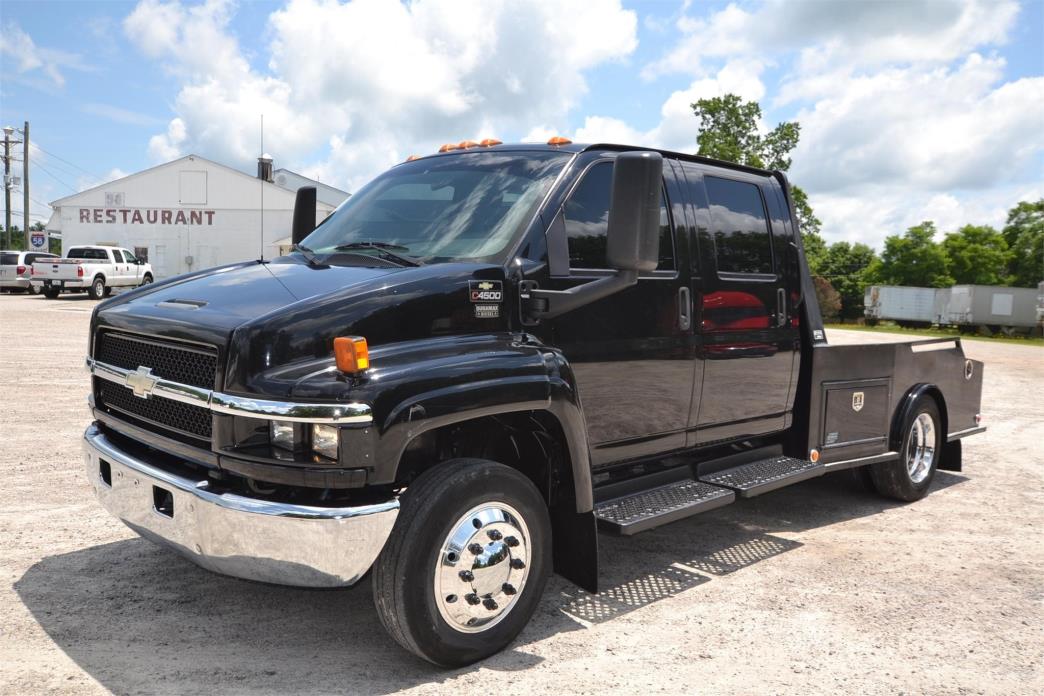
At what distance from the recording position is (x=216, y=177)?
43.0 metres

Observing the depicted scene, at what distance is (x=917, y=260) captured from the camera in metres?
80.8

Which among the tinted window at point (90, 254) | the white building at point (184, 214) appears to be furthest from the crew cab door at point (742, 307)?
the white building at point (184, 214)

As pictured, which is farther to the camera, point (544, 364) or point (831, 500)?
point (831, 500)

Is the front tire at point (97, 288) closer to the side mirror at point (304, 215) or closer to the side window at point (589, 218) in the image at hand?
the side mirror at point (304, 215)

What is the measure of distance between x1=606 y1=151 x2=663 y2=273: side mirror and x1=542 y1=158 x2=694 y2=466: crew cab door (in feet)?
1.37

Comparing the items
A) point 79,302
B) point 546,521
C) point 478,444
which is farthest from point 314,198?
point 79,302

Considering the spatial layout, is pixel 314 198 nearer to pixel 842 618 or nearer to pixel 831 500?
pixel 842 618

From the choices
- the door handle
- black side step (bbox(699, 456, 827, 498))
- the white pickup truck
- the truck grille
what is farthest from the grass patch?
the truck grille

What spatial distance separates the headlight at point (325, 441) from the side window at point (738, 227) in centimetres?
265

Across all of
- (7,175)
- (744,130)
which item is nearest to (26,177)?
(7,175)

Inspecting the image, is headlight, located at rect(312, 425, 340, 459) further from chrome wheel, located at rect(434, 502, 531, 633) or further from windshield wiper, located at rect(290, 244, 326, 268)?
windshield wiper, located at rect(290, 244, 326, 268)

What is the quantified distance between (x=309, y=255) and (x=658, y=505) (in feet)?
7.01

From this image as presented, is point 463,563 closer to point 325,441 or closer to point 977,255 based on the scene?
point 325,441

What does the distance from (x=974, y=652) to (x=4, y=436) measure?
7514 mm
